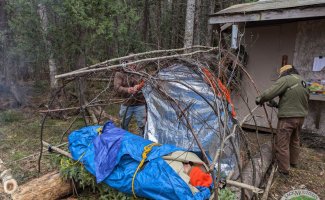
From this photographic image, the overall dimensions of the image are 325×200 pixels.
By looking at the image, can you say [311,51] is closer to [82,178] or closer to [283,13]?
[283,13]

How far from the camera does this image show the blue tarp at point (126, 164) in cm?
342

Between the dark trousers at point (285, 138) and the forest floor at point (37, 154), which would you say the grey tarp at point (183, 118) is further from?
the forest floor at point (37, 154)

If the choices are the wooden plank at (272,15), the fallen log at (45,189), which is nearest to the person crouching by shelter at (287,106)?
the wooden plank at (272,15)

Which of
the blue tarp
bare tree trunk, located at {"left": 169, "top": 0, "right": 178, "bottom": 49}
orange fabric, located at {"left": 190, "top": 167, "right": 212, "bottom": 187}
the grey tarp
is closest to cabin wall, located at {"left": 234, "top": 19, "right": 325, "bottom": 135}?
the grey tarp

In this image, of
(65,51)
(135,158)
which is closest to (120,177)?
(135,158)

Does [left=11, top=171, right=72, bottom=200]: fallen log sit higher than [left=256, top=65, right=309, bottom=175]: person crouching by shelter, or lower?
lower

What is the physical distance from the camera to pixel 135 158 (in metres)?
3.84

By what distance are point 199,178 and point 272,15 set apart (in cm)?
428

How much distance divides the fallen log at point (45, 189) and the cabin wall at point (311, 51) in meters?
5.96

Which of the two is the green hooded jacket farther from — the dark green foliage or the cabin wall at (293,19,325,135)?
the dark green foliage

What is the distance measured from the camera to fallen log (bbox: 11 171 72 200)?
157 inches

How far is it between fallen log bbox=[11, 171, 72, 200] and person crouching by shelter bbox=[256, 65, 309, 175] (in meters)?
3.84

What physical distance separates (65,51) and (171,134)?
4.89 metres

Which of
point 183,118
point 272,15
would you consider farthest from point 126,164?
point 272,15
